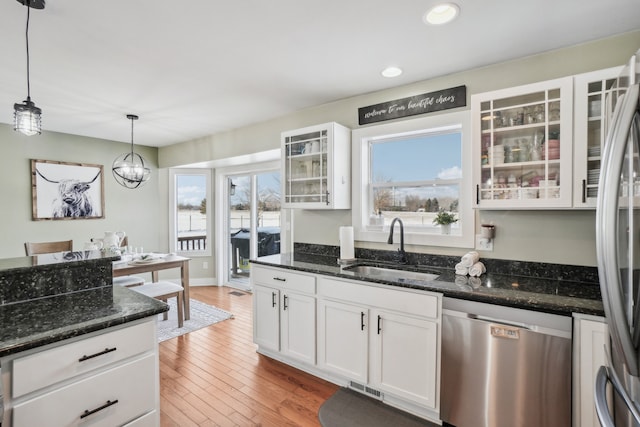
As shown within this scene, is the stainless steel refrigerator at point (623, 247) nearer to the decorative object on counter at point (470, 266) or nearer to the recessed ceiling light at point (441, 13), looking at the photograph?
the recessed ceiling light at point (441, 13)

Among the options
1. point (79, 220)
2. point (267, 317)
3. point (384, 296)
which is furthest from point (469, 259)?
point (79, 220)

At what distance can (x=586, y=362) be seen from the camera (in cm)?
149

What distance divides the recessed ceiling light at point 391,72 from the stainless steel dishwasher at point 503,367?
1775mm

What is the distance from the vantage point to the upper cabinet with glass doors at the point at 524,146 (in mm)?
1830

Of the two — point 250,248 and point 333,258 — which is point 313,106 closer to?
point 333,258

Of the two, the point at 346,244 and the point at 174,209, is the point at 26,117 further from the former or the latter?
the point at 174,209

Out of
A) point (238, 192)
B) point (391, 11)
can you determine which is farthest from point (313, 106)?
point (238, 192)

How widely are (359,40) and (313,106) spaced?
130 cm

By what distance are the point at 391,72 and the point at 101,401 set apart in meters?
2.73

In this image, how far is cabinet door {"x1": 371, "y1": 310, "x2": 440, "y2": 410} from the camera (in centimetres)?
192

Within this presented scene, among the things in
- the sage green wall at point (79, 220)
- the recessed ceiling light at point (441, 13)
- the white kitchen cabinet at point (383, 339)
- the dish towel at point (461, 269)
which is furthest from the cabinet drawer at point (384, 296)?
the sage green wall at point (79, 220)

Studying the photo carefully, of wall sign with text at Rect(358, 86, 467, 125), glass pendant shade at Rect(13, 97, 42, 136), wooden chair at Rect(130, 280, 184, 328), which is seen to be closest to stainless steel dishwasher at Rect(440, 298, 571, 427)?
Answer: wall sign with text at Rect(358, 86, 467, 125)

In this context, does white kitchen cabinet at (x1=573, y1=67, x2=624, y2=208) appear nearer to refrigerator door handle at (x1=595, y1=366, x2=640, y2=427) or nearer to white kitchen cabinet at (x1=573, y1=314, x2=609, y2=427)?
white kitchen cabinet at (x1=573, y1=314, x2=609, y2=427)

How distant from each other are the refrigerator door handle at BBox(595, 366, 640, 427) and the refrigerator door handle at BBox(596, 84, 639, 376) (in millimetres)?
95
